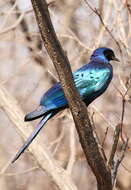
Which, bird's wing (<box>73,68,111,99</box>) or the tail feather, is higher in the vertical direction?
the tail feather

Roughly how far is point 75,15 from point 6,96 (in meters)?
2.39

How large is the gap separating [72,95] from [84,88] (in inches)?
42.5

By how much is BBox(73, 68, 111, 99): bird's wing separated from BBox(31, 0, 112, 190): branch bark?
0.89 meters

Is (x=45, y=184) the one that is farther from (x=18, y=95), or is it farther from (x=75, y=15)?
(x=75, y=15)

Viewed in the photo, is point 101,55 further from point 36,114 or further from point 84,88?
point 36,114

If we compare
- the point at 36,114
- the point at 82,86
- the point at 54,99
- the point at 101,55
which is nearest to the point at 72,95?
the point at 36,114

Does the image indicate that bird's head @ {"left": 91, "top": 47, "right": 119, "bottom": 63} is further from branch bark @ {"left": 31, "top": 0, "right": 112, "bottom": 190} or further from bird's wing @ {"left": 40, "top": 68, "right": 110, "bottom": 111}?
branch bark @ {"left": 31, "top": 0, "right": 112, "bottom": 190}

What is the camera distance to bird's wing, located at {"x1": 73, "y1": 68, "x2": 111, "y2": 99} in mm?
4215

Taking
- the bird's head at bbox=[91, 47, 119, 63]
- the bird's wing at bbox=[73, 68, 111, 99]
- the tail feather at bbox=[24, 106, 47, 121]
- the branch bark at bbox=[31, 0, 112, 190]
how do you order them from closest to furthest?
the branch bark at bbox=[31, 0, 112, 190] < the tail feather at bbox=[24, 106, 47, 121] < the bird's wing at bbox=[73, 68, 111, 99] < the bird's head at bbox=[91, 47, 119, 63]

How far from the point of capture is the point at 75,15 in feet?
25.4

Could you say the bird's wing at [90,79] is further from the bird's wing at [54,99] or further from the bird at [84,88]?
the bird's wing at [54,99]

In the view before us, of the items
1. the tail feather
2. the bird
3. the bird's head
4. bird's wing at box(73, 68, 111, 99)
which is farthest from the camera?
the bird's head

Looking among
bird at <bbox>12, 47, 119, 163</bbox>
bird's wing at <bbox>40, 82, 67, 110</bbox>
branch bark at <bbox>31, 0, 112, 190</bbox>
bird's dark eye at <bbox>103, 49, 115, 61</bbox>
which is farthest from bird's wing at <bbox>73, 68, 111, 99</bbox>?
branch bark at <bbox>31, 0, 112, 190</bbox>

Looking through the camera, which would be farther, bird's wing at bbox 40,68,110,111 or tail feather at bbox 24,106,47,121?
bird's wing at bbox 40,68,110,111
